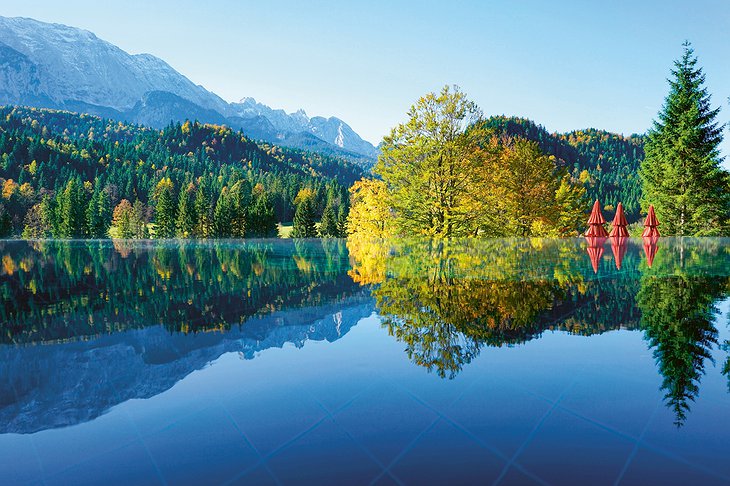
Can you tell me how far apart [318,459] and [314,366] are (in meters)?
1.96

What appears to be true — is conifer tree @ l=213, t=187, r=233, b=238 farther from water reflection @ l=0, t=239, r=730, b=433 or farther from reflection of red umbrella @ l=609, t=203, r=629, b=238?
water reflection @ l=0, t=239, r=730, b=433

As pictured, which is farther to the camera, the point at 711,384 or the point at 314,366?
the point at 314,366

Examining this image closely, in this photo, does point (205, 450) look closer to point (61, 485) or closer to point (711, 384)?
point (61, 485)

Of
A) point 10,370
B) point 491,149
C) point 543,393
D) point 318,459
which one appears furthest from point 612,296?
point 491,149

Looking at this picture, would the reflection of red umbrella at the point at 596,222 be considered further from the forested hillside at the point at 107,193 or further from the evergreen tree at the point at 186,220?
the evergreen tree at the point at 186,220

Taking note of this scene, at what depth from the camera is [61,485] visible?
2598 mm

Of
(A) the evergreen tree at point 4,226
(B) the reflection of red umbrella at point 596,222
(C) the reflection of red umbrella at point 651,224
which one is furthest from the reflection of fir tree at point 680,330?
(A) the evergreen tree at point 4,226

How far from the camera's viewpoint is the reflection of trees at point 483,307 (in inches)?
207

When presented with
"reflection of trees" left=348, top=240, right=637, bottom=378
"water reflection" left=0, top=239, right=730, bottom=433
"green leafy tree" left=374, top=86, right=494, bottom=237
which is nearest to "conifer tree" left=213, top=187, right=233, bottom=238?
"green leafy tree" left=374, top=86, right=494, bottom=237

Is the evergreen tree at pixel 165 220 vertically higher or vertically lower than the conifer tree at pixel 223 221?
lower

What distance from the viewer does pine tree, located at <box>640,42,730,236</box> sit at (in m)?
35.4

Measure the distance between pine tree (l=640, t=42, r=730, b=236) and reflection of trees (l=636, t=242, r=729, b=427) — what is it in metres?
31.2

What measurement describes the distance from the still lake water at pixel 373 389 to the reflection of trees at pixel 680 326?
0.04 metres

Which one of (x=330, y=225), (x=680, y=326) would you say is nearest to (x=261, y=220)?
(x=330, y=225)
